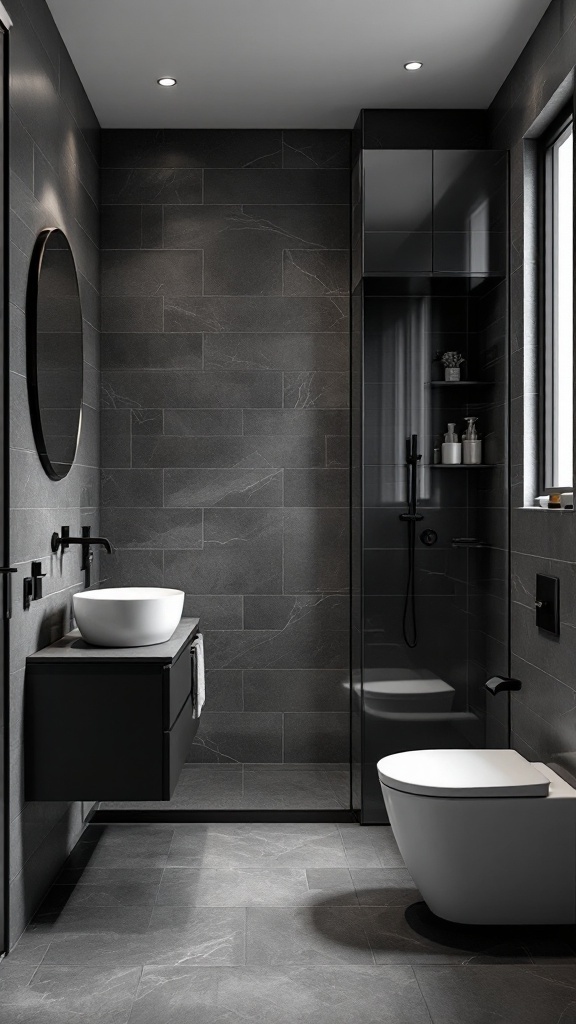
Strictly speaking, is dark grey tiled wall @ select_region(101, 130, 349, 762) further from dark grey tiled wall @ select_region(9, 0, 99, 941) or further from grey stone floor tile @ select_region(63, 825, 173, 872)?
grey stone floor tile @ select_region(63, 825, 173, 872)

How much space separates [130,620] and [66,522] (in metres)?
0.59

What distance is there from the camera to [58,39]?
10.1 ft

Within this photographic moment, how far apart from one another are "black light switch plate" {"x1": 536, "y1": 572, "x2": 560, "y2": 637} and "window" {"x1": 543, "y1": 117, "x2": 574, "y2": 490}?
0.33 m

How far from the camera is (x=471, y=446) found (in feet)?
11.5

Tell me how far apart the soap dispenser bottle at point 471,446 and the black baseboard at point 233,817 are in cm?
151

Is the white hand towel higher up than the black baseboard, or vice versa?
the white hand towel

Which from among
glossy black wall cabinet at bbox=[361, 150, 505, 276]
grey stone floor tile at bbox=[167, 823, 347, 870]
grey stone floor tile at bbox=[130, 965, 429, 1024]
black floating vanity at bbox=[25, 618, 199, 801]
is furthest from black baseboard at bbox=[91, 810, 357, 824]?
glossy black wall cabinet at bbox=[361, 150, 505, 276]

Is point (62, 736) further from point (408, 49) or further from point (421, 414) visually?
point (408, 49)

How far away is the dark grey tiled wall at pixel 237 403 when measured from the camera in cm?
391

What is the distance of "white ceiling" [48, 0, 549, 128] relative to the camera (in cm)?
295

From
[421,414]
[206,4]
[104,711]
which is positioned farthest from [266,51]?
[104,711]

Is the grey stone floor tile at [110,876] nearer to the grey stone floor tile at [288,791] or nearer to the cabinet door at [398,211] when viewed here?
the grey stone floor tile at [288,791]

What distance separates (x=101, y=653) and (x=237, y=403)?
157 cm

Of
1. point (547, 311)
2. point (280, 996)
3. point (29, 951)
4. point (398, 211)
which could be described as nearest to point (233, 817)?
point (29, 951)
